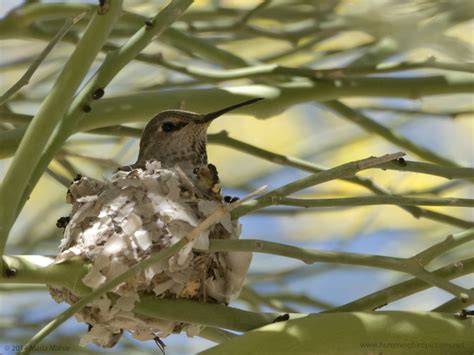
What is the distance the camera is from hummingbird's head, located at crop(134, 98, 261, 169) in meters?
3.70

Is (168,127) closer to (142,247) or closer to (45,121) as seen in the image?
(142,247)

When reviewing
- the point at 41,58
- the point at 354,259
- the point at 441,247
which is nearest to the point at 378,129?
the point at 441,247

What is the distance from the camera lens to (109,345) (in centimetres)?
283

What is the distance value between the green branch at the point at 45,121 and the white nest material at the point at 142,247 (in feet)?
0.96

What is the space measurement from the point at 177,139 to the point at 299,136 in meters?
1.59

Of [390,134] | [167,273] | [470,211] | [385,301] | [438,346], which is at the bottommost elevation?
[438,346]

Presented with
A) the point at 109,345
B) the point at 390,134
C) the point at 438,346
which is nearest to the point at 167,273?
the point at 109,345

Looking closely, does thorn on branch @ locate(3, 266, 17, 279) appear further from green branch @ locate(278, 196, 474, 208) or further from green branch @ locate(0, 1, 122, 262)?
green branch @ locate(278, 196, 474, 208)

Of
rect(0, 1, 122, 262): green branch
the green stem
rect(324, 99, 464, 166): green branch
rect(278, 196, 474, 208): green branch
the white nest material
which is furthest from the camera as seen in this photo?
rect(324, 99, 464, 166): green branch

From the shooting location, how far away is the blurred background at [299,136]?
3.73 meters

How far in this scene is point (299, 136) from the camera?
5.27 m

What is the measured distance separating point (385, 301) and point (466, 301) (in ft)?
0.66

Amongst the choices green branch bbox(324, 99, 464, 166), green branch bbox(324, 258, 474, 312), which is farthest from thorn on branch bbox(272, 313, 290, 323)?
green branch bbox(324, 99, 464, 166)

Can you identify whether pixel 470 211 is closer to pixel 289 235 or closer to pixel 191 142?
pixel 289 235
